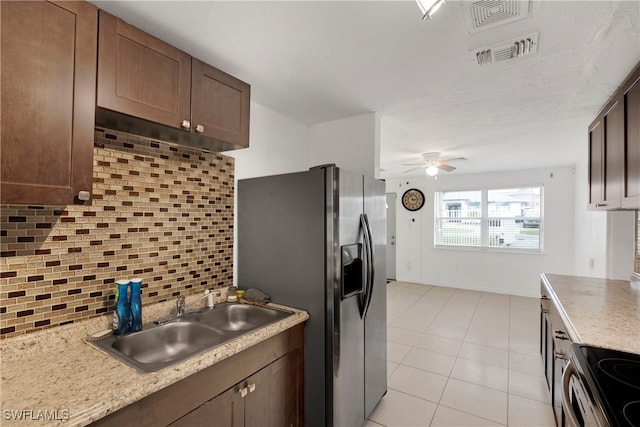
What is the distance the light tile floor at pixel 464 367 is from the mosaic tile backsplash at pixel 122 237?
176 centimetres

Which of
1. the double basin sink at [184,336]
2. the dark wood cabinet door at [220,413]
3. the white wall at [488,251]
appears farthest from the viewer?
the white wall at [488,251]

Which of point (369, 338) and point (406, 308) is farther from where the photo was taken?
point (406, 308)

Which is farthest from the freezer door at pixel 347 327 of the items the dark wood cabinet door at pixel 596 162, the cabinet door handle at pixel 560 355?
the dark wood cabinet door at pixel 596 162

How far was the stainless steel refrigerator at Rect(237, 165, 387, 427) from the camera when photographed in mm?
1736

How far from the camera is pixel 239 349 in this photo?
4.36ft

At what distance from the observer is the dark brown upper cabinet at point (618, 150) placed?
5.51 feet

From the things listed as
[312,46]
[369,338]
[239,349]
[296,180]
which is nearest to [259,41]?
[312,46]

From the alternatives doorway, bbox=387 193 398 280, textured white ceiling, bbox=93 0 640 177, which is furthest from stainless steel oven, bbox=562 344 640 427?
doorway, bbox=387 193 398 280

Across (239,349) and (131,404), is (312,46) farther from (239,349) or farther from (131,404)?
(131,404)

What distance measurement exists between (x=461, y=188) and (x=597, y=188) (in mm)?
3484

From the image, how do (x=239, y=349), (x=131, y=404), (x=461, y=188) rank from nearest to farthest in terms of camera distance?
1. (x=131, y=404)
2. (x=239, y=349)
3. (x=461, y=188)

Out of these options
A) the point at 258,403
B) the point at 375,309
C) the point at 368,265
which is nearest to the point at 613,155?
the point at 368,265

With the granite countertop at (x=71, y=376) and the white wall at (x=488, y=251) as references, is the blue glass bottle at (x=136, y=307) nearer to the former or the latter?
the granite countertop at (x=71, y=376)

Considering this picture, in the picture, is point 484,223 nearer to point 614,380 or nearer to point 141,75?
point 614,380
